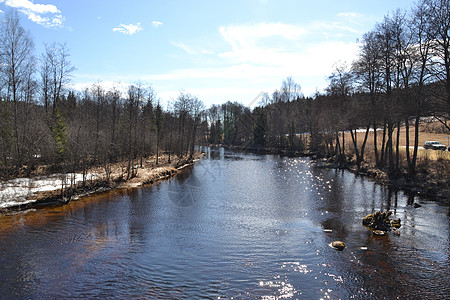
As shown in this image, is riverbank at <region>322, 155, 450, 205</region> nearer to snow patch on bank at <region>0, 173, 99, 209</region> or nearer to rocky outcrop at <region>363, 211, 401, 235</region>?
rocky outcrop at <region>363, 211, 401, 235</region>

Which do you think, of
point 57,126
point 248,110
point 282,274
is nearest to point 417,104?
point 282,274

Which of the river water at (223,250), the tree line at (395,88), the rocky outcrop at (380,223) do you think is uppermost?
the tree line at (395,88)

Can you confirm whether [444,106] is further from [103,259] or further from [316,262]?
[103,259]

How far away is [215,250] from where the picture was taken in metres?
11.9

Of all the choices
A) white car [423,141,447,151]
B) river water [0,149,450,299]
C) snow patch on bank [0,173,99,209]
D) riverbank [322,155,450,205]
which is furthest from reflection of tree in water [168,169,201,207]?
white car [423,141,447,151]

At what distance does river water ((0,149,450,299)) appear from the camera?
8.98 metres

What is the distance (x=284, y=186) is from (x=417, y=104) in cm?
1251

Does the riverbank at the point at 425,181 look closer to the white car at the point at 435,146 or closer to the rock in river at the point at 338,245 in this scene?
the rock in river at the point at 338,245

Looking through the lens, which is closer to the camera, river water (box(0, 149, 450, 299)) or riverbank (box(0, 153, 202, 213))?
river water (box(0, 149, 450, 299))

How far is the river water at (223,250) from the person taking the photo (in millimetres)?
8977

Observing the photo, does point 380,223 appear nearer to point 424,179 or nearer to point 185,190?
point 424,179

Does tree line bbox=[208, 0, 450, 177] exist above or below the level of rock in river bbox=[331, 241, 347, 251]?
above

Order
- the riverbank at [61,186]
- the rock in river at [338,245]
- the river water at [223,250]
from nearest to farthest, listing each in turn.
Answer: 1. the river water at [223,250]
2. the rock in river at [338,245]
3. the riverbank at [61,186]

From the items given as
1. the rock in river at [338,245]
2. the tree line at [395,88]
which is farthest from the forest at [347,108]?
the rock in river at [338,245]
